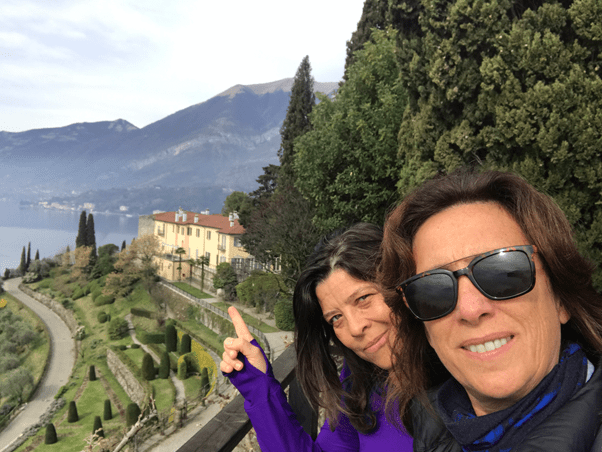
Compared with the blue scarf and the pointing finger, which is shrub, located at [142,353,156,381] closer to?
the pointing finger

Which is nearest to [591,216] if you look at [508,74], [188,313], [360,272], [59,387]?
[508,74]

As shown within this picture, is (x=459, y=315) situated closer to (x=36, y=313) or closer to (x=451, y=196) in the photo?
(x=451, y=196)

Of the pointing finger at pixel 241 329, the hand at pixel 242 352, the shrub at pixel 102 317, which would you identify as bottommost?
the shrub at pixel 102 317

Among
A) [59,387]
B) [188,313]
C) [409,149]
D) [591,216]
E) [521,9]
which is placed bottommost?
[59,387]

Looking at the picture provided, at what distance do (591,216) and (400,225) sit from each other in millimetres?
9098

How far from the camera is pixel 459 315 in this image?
112cm

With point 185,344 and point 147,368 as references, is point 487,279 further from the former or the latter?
point 147,368

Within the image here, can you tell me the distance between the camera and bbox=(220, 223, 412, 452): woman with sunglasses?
1813mm

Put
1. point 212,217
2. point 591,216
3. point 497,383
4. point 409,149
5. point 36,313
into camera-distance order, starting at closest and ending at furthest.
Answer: point 497,383 → point 591,216 → point 409,149 → point 212,217 → point 36,313

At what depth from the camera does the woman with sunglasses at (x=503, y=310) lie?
1.00 m

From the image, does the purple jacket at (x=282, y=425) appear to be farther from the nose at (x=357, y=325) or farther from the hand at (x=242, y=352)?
the nose at (x=357, y=325)

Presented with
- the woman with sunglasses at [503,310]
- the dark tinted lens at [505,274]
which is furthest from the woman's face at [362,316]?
the dark tinted lens at [505,274]

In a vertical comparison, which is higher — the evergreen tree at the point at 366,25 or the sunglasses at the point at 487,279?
the evergreen tree at the point at 366,25

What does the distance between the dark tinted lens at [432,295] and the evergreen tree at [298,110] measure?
27633mm
